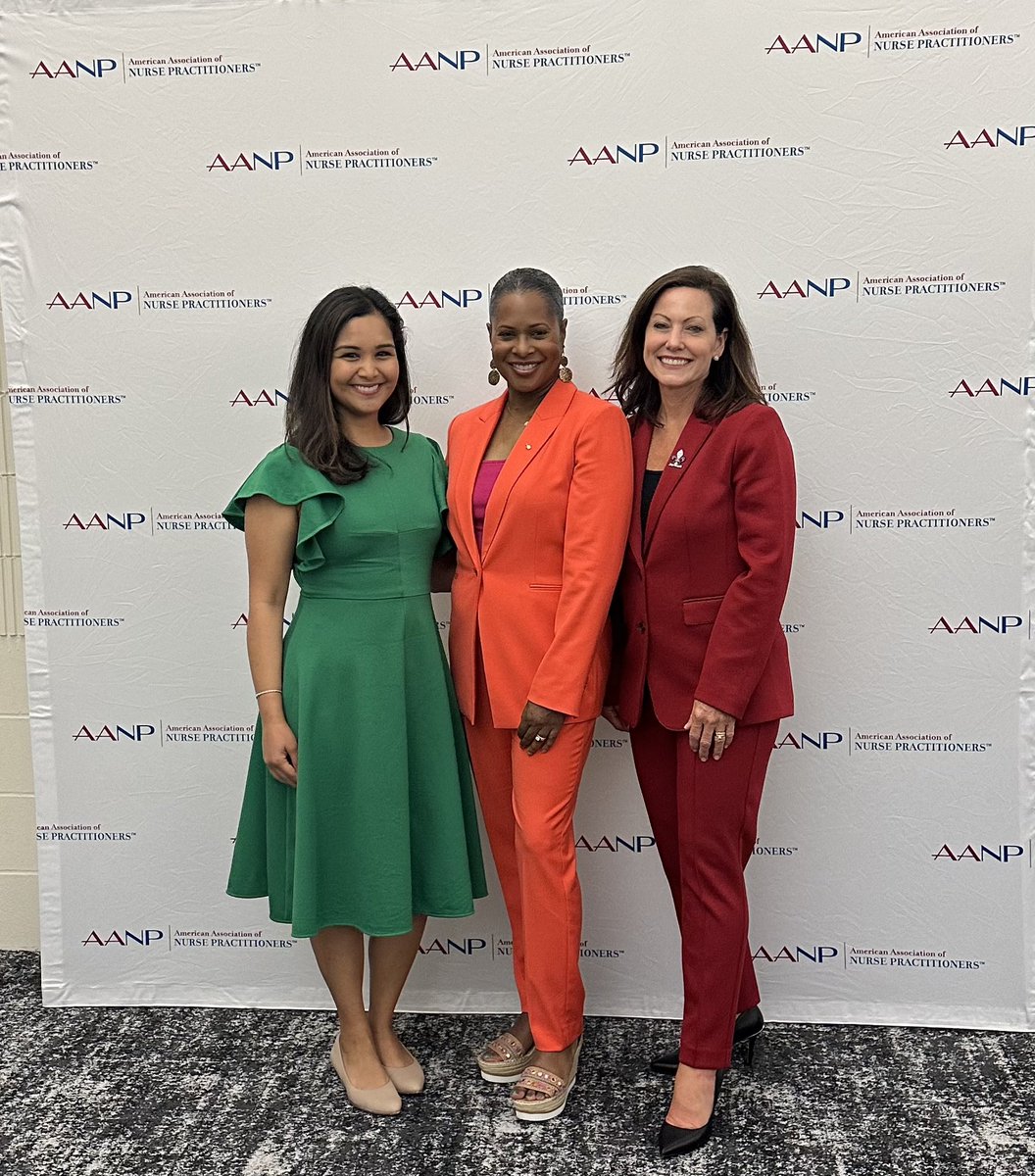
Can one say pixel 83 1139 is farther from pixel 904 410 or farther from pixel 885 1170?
pixel 904 410

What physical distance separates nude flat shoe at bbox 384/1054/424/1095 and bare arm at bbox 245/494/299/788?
2.39ft


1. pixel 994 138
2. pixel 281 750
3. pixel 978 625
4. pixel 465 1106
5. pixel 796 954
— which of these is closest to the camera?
pixel 281 750

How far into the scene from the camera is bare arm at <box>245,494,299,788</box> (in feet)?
7.84

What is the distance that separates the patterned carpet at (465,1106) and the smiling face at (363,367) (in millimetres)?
1528

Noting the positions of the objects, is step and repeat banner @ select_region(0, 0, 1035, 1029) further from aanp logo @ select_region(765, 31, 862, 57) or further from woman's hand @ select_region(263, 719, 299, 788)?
woman's hand @ select_region(263, 719, 299, 788)

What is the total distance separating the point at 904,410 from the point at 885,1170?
5.51ft

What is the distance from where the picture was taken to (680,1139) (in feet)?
7.70

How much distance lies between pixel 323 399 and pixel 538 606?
633 millimetres

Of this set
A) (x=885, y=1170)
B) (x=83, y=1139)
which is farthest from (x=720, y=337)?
(x=83, y=1139)

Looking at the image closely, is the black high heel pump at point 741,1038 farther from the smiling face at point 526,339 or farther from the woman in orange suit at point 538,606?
the smiling face at point 526,339

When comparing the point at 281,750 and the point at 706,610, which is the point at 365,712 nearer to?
the point at 281,750

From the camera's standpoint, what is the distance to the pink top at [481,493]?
2447 millimetres

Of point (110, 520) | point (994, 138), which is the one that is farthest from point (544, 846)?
point (994, 138)

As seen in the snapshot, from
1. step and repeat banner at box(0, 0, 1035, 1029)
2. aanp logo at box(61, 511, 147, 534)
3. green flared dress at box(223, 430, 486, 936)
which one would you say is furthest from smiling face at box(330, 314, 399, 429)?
aanp logo at box(61, 511, 147, 534)
